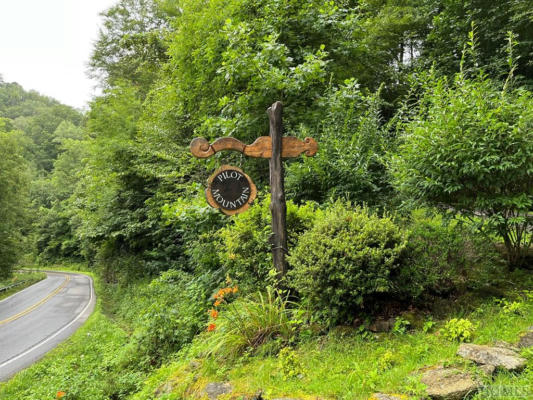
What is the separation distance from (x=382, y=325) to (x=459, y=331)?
0.74m

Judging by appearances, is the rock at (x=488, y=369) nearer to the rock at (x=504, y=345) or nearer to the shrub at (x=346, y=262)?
the rock at (x=504, y=345)

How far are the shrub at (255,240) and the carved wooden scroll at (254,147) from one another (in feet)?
2.78

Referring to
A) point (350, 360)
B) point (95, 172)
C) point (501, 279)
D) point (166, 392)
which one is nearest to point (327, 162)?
point (501, 279)

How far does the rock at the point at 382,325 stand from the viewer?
11.7 feet

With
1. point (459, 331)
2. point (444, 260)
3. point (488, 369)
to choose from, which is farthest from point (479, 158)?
point (488, 369)

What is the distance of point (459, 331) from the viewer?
3.12 meters

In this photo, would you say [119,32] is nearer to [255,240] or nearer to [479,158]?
[255,240]

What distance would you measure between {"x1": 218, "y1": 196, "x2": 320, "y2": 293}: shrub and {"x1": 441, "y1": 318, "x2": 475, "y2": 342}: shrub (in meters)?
2.21

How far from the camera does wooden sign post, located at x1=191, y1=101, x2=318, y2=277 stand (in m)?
4.62

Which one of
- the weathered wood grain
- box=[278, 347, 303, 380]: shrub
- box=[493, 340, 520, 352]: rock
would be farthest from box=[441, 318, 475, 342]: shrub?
the weathered wood grain

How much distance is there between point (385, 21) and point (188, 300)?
33.2ft

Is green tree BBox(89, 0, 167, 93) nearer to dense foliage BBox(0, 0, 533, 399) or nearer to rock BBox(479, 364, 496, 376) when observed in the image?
dense foliage BBox(0, 0, 533, 399)

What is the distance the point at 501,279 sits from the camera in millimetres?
4102

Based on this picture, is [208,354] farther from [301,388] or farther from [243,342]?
[301,388]
